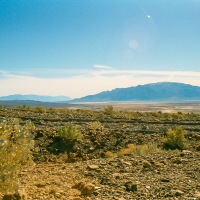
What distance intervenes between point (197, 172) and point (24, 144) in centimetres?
505

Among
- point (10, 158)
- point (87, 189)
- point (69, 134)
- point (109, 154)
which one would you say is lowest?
point (109, 154)

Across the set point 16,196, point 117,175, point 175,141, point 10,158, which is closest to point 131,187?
point 117,175

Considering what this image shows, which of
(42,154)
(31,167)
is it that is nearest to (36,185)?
(31,167)

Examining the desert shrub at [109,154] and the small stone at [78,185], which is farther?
the desert shrub at [109,154]

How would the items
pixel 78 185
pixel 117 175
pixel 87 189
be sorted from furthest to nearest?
pixel 117 175, pixel 78 185, pixel 87 189

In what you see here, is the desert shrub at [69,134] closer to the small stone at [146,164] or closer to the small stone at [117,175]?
the small stone at [146,164]

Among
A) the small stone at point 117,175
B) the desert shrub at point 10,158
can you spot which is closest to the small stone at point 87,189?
the small stone at point 117,175

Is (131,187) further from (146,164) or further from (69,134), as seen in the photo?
(69,134)

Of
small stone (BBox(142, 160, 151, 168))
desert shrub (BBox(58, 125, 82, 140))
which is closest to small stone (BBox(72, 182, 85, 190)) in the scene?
small stone (BBox(142, 160, 151, 168))

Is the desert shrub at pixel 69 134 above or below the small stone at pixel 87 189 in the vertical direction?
above

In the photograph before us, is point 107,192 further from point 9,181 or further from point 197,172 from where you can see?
point 197,172

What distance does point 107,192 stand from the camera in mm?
8172

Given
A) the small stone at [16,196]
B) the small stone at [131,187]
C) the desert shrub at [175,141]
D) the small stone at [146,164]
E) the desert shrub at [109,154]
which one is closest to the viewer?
the small stone at [16,196]

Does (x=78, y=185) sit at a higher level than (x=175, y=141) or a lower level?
lower
